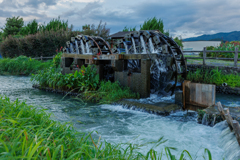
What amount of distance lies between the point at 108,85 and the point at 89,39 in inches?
137

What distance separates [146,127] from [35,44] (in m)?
19.3

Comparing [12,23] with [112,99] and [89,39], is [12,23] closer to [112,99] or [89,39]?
→ [89,39]

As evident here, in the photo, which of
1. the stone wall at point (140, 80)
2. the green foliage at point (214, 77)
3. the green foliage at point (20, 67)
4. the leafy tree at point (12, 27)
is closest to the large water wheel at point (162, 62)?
the stone wall at point (140, 80)

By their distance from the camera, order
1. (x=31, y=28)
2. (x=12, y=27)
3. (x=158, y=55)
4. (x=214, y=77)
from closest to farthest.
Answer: (x=158, y=55) → (x=214, y=77) → (x=31, y=28) → (x=12, y=27)

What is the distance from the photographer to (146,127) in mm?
5465

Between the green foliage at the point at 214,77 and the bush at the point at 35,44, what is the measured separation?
14695mm

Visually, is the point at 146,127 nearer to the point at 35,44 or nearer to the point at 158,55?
the point at 158,55

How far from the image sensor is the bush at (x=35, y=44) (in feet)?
71.3

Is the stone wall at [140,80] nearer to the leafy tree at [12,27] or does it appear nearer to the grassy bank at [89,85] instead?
the grassy bank at [89,85]

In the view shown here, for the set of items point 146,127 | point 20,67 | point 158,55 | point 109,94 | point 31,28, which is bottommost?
point 146,127

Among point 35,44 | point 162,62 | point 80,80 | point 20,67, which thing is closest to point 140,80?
point 162,62

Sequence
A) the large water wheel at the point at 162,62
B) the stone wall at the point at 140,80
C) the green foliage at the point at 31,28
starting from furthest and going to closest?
the green foliage at the point at 31,28 < the large water wheel at the point at 162,62 < the stone wall at the point at 140,80

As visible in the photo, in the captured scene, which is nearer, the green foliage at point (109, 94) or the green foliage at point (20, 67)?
the green foliage at point (109, 94)

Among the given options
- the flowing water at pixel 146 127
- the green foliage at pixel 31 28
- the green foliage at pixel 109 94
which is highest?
the green foliage at pixel 31 28
